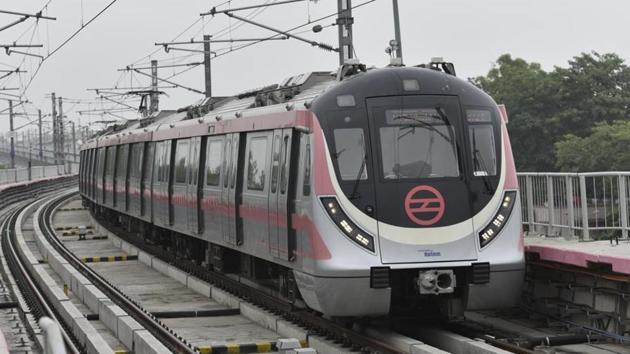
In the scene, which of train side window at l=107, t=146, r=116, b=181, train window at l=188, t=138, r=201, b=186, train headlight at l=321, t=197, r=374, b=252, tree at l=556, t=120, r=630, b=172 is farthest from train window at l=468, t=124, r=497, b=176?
tree at l=556, t=120, r=630, b=172

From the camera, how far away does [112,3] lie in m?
21.5

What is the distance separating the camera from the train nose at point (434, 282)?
12.6 metres

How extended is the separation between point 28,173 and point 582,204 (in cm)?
7111

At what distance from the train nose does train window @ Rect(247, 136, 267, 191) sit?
3.49 metres

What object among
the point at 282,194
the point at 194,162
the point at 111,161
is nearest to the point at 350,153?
the point at 282,194

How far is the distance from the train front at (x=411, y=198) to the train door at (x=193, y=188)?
6.92m

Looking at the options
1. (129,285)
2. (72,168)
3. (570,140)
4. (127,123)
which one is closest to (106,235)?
(127,123)

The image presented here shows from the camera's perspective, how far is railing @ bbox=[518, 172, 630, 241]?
14.4 m

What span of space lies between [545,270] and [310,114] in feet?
11.4

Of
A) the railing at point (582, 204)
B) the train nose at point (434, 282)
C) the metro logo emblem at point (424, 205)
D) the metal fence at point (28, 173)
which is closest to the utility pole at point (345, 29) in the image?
the railing at point (582, 204)

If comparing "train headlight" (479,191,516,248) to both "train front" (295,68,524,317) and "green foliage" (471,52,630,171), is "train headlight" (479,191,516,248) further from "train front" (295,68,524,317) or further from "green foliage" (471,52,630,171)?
"green foliage" (471,52,630,171)

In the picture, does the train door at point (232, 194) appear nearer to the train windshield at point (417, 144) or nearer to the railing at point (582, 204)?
the railing at point (582, 204)

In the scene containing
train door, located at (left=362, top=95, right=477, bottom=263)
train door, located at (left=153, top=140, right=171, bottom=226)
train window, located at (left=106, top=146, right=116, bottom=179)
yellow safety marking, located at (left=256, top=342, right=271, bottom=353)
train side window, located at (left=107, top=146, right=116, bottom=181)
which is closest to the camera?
train door, located at (left=362, top=95, right=477, bottom=263)

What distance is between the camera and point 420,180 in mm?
12938
